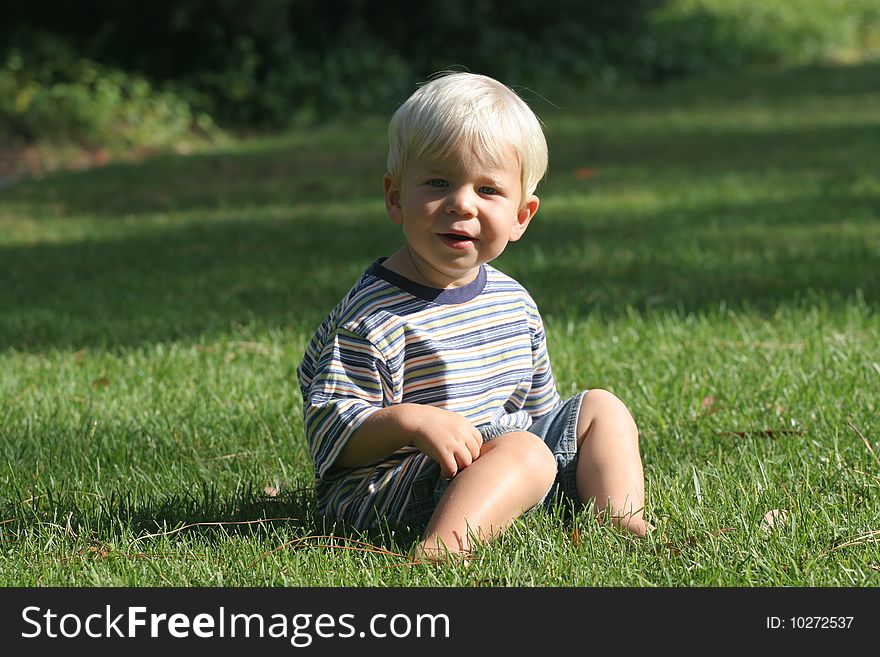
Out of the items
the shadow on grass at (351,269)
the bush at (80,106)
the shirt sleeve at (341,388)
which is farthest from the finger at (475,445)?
the bush at (80,106)

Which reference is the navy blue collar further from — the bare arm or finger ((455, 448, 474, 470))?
finger ((455, 448, 474, 470))

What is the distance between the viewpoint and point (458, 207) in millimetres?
2846

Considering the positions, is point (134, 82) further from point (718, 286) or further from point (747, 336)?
point (747, 336)

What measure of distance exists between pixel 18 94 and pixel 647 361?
28.7ft

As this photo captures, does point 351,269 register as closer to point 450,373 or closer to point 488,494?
point 450,373

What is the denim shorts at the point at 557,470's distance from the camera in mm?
2943

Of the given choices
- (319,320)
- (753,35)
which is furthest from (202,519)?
(753,35)

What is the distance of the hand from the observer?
9.00 ft

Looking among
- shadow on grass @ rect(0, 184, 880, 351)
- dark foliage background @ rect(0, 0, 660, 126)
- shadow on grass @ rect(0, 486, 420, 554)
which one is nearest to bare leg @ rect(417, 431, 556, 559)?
shadow on grass @ rect(0, 486, 420, 554)

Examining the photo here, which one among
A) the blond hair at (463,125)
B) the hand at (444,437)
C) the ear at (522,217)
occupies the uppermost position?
the blond hair at (463,125)

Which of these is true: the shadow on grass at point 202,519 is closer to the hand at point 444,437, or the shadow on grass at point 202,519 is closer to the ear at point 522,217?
the hand at point 444,437

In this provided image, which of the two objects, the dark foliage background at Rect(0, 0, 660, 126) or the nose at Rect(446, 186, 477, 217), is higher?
the nose at Rect(446, 186, 477, 217)

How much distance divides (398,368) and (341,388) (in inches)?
5.6

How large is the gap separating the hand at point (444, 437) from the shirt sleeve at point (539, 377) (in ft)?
1.51
